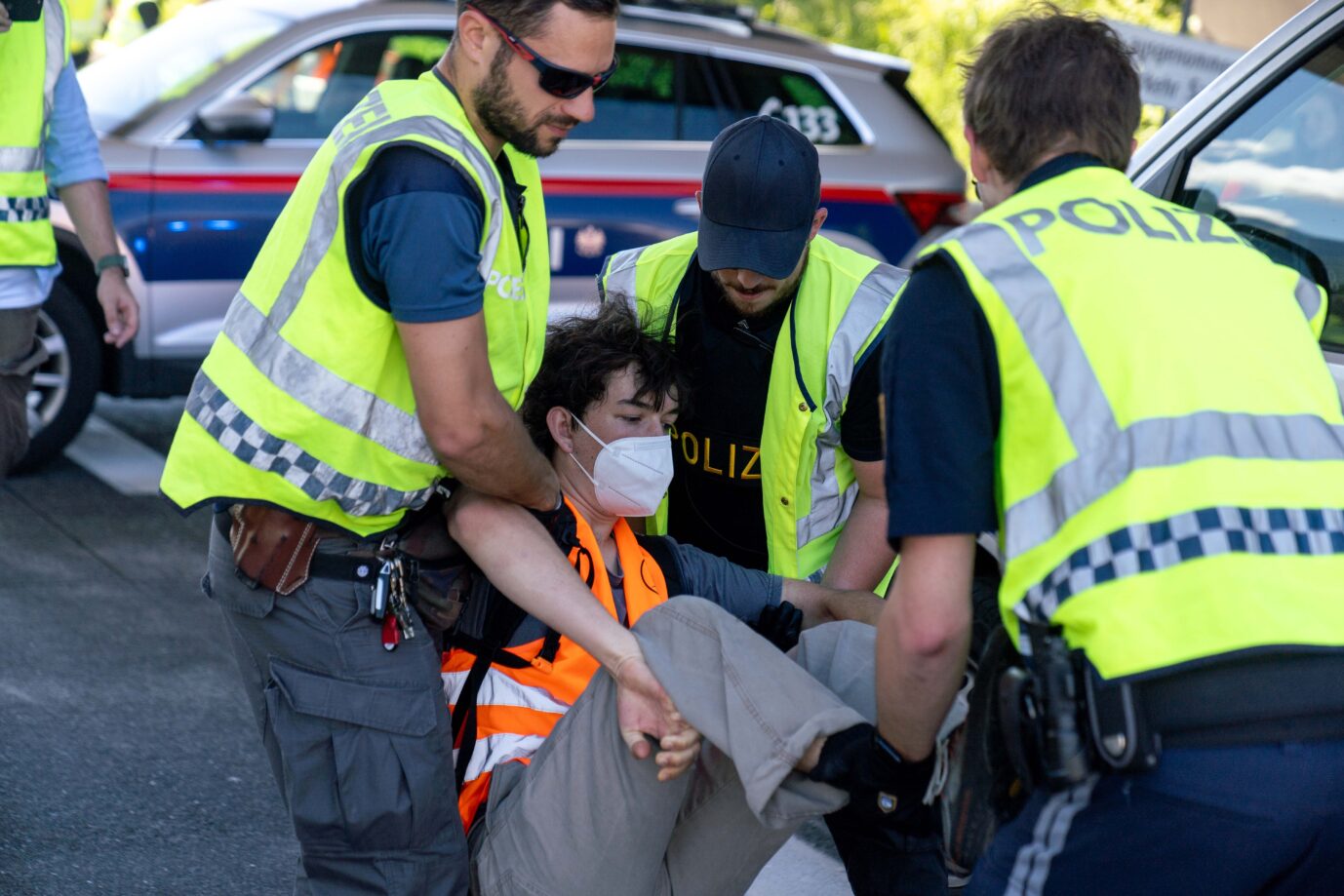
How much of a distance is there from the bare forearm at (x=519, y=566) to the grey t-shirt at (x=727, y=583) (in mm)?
386

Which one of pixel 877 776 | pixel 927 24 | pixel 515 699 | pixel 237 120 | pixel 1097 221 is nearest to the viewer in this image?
pixel 1097 221

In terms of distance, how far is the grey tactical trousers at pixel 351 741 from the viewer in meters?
2.38

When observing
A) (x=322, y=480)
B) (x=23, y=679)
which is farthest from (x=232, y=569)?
(x=23, y=679)

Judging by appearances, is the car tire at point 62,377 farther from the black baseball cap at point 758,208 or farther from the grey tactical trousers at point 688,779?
the grey tactical trousers at point 688,779

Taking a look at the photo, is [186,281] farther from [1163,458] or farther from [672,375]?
[1163,458]

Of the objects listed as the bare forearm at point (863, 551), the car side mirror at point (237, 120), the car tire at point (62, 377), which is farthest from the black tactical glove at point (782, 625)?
the car tire at point (62, 377)

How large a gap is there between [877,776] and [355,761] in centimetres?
82

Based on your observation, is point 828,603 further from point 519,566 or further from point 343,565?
point 343,565

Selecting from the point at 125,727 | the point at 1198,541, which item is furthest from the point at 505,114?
the point at 125,727

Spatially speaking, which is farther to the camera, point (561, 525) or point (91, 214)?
point (91, 214)

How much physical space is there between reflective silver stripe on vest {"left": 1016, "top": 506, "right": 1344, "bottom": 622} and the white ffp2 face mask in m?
1.29

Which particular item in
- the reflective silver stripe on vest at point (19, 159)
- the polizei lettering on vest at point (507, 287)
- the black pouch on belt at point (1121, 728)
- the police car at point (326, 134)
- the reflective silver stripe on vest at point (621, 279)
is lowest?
the police car at point (326, 134)

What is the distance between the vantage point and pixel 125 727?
400 centimetres

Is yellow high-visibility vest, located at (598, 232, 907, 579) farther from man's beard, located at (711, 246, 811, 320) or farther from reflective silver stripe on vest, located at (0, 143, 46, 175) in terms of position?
reflective silver stripe on vest, located at (0, 143, 46, 175)
